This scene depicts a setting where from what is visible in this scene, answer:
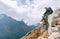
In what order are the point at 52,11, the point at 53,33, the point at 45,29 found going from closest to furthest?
the point at 53,33, the point at 52,11, the point at 45,29

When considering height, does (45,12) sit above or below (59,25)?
above

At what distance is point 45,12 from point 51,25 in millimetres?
10536

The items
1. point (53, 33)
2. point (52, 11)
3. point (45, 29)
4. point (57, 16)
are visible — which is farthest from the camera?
point (45, 29)

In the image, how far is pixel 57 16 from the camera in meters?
67.5

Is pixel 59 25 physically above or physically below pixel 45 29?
below

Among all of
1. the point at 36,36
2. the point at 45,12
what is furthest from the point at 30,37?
the point at 45,12

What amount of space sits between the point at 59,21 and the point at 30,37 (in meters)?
19.0

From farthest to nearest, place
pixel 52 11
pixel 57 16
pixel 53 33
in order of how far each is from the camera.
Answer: pixel 52 11 → pixel 57 16 → pixel 53 33

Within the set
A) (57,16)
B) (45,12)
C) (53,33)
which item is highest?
(45,12)

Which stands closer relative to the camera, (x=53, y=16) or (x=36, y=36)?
(x=53, y=16)

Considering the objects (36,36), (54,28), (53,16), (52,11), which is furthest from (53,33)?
(36,36)

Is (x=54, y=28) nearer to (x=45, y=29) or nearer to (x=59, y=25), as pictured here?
(x=59, y=25)

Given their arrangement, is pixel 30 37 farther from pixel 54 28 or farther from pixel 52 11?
pixel 54 28

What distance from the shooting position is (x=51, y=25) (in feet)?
214
